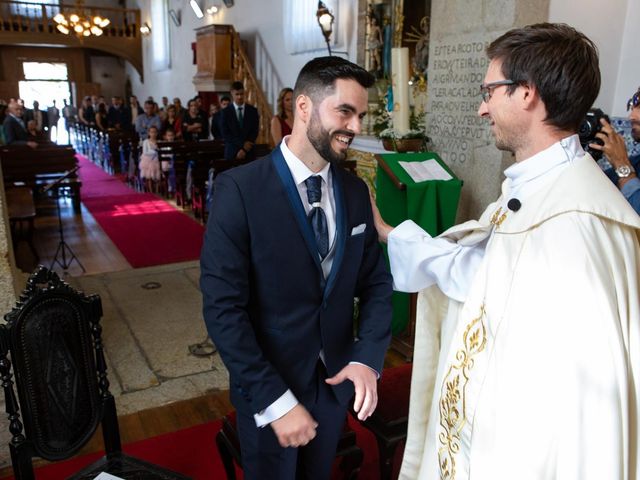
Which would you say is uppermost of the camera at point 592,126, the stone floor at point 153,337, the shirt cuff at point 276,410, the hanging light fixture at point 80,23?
the hanging light fixture at point 80,23

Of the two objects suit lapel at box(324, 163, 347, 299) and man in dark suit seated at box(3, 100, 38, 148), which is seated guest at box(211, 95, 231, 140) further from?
suit lapel at box(324, 163, 347, 299)

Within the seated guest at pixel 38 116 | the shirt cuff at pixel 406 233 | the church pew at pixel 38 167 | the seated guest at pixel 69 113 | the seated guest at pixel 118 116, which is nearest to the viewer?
the shirt cuff at pixel 406 233

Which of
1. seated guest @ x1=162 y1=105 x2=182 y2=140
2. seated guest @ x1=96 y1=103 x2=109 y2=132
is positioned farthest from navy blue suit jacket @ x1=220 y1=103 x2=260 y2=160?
seated guest @ x1=96 y1=103 x2=109 y2=132

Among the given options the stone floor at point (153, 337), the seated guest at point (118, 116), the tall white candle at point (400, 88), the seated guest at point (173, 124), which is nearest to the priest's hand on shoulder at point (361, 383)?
the stone floor at point (153, 337)

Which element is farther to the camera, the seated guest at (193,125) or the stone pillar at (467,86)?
the seated guest at (193,125)

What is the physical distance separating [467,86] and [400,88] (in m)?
0.52

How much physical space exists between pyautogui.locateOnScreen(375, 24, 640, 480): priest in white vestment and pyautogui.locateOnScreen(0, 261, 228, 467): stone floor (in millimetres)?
2163

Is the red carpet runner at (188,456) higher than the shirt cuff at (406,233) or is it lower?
lower

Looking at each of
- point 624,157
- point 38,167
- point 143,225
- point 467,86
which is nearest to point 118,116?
point 38,167

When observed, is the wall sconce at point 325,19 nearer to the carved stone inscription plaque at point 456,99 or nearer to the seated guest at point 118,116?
the carved stone inscription plaque at point 456,99

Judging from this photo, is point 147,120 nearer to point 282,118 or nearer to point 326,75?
point 282,118

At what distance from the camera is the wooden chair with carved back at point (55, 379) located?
178cm

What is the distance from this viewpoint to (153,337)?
3975mm

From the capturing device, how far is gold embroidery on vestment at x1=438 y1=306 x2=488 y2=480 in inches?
56.6
